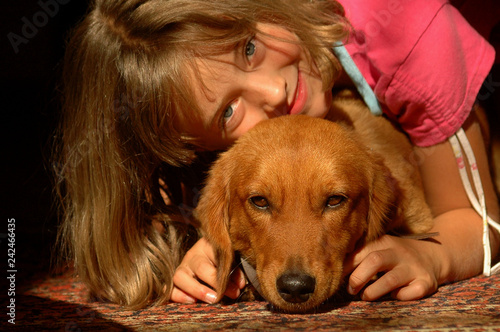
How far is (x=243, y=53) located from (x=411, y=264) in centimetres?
142

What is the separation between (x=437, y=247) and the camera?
3027mm

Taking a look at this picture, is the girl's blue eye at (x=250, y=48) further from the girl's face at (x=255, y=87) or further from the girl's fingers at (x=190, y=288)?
the girl's fingers at (x=190, y=288)

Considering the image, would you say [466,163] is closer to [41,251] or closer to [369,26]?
[369,26]

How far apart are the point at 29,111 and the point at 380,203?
3828 millimetres

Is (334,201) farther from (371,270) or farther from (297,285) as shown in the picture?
(297,285)

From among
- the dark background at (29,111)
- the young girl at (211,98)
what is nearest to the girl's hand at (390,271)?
the young girl at (211,98)

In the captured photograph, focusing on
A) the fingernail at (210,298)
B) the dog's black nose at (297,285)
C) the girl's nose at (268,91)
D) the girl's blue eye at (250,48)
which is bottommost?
the fingernail at (210,298)

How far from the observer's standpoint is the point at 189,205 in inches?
153

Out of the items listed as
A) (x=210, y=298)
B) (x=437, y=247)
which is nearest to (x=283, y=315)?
(x=210, y=298)

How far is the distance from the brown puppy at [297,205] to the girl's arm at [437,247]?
0.42 feet

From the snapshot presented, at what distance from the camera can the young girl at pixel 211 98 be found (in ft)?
10.2

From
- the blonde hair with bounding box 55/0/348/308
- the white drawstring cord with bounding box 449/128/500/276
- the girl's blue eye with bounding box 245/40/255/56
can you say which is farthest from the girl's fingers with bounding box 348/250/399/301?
the girl's blue eye with bounding box 245/40/255/56

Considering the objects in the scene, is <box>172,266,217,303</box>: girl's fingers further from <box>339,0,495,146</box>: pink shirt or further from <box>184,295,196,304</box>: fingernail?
<box>339,0,495,146</box>: pink shirt

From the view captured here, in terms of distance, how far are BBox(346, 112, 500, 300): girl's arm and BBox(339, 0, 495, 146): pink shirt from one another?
0.19 m
